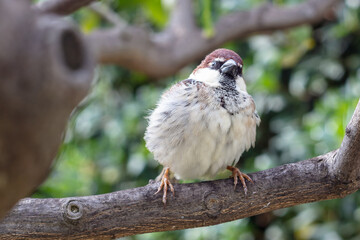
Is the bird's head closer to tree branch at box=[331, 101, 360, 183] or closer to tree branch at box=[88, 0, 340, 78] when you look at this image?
tree branch at box=[331, 101, 360, 183]

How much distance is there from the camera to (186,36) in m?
3.92

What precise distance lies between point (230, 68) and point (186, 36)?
183 centimetres

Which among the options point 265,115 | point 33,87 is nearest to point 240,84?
point 265,115

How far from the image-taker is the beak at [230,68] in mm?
2145

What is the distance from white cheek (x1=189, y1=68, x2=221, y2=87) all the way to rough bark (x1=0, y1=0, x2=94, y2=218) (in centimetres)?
150

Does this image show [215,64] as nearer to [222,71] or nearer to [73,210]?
[222,71]

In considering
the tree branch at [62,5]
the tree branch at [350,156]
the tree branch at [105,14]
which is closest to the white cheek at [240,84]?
the tree branch at [350,156]

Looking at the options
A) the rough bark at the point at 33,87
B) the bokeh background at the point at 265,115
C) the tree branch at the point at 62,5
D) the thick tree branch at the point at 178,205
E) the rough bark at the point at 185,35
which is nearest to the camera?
the rough bark at the point at 33,87

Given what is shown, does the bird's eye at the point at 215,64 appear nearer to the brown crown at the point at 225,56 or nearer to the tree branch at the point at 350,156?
the brown crown at the point at 225,56

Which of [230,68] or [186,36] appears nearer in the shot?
[230,68]

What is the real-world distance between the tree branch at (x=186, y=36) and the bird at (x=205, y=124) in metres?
1.61

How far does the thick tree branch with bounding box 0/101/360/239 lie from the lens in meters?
1.60

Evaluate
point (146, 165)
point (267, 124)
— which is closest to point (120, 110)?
point (146, 165)

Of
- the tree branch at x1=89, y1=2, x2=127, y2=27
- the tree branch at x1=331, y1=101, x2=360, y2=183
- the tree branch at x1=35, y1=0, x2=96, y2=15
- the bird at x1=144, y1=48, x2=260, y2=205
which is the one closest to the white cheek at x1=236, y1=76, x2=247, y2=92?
the bird at x1=144, y1=48, x2=260, y2=205
